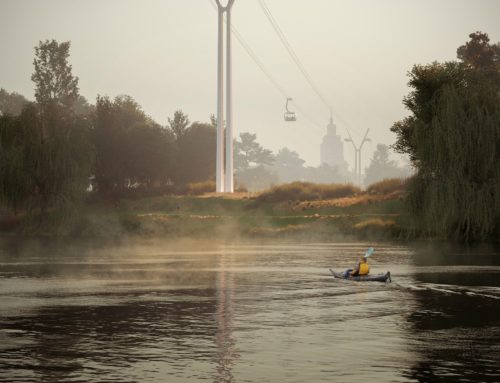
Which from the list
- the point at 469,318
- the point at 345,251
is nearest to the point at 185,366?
the point at 469,318

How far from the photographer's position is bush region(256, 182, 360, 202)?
9906cm

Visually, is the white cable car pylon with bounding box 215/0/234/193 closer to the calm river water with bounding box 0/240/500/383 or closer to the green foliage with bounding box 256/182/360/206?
the green foliage with bounding box 256/182/360/206

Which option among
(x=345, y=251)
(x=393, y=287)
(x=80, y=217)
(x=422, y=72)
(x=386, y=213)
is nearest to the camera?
(x=393, y=287)

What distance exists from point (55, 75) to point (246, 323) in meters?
113

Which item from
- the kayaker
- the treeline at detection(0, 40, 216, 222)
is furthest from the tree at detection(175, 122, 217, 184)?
the kayaker

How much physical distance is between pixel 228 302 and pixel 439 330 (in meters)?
9.14

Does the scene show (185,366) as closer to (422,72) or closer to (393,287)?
(393,287)

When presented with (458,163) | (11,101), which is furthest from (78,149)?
(11,101)

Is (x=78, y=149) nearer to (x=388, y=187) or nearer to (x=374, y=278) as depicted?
(x=388, y=187)

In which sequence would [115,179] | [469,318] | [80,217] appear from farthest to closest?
1. [115,179]
2. [80,217]
3. [469,318]

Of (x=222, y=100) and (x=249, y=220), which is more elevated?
(x=222, y=100)

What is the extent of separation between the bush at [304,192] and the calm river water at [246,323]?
4769 cm

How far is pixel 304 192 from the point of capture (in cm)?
10125

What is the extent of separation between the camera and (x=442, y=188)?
62.5 meters
